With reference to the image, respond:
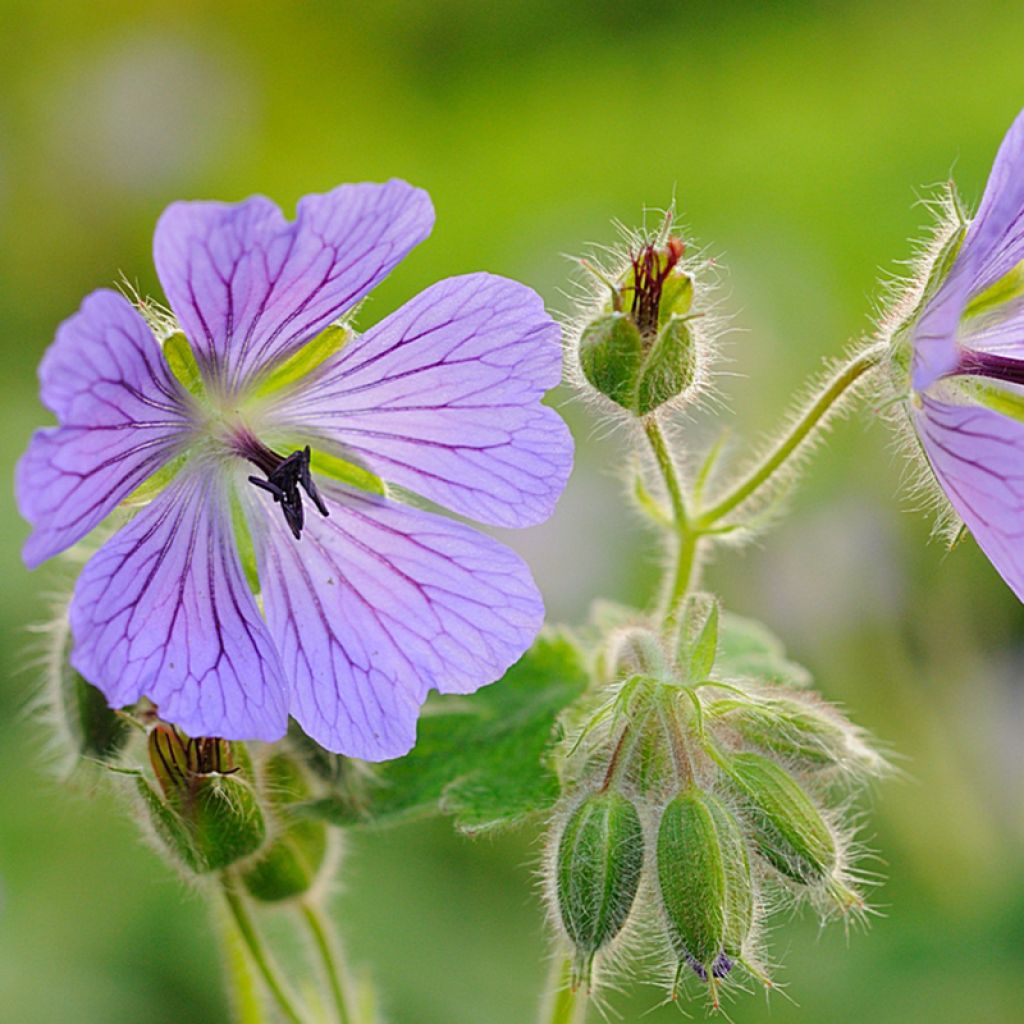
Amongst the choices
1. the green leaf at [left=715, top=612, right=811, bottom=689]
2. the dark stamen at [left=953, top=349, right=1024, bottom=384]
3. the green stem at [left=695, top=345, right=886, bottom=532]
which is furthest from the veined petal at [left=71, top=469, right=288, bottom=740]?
the dark stamen at [left=953, top=349, right=1024, bottom=384]

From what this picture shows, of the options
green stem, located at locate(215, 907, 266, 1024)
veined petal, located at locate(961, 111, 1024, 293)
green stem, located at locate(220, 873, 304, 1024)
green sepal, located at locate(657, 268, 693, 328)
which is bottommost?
green stem, located at locate(215, 907, 266, 1024)

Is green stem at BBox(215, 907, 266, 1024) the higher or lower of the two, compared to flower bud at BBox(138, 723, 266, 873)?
lower

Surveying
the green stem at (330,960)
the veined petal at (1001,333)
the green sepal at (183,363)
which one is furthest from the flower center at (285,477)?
the veined petal at (1001,333)

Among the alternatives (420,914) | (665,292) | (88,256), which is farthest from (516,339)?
(88,256)

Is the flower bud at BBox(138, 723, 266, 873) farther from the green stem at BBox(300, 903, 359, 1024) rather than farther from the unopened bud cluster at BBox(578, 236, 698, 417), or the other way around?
the unopened bud cluster at BBox(578, 236, 698, 417)

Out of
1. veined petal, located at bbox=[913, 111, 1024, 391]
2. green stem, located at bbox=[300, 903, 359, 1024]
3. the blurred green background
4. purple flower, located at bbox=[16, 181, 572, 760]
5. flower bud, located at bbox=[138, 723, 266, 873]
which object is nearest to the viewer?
purple flower, located at bbox=[16, 181, 572, 760]

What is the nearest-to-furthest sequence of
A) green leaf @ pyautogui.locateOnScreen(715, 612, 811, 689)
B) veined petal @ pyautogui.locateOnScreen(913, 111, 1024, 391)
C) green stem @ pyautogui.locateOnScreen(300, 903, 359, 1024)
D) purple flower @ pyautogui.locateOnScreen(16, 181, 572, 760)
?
purple flower @ pyautogui.locateOnScreen(16, 181, 572, 760), veined petal @ pyautogui.locateOnScreen(913, 111, 1024, 391), green stem @ pyautogui.locateOnScreen(300, 903, 359, 1024), green leaf @ pyautogui.locateOnScreen(715, 612, 811, 689)
